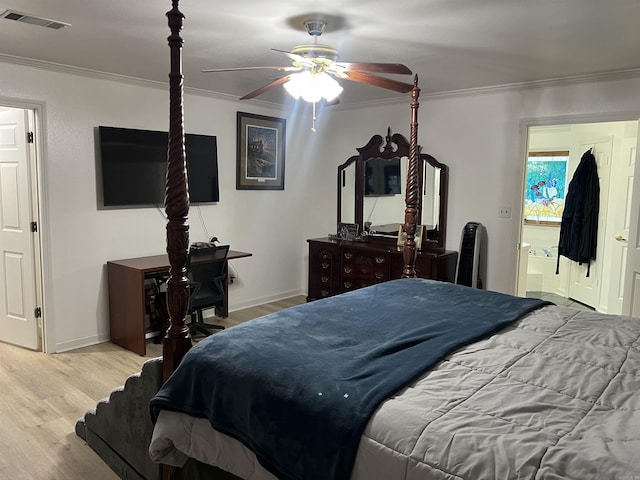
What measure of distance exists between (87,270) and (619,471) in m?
4.03

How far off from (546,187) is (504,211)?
2.54 m

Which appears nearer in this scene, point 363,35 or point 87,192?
point 363,35

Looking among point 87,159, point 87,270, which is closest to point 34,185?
point 87,159

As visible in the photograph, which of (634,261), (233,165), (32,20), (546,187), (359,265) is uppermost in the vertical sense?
(32,20)

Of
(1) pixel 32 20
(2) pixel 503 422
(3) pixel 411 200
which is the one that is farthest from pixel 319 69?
(2) pixel 503 422

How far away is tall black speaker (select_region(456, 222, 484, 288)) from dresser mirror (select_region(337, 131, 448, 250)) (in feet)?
1.24

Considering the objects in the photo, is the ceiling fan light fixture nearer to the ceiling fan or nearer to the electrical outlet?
the ceiling fan

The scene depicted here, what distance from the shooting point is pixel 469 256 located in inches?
174

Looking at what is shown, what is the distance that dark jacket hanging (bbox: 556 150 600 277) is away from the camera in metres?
5.40

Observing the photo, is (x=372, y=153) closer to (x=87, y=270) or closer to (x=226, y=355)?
(x=87, y=270)

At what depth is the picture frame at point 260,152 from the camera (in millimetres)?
5191

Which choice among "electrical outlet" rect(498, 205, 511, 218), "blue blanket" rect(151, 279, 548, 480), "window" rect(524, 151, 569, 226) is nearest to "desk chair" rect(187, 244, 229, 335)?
"blue blanket" rect(151, 279, 548, 480)

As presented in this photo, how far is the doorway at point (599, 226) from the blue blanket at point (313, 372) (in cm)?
259

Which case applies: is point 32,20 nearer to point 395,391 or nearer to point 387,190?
point 395,391
